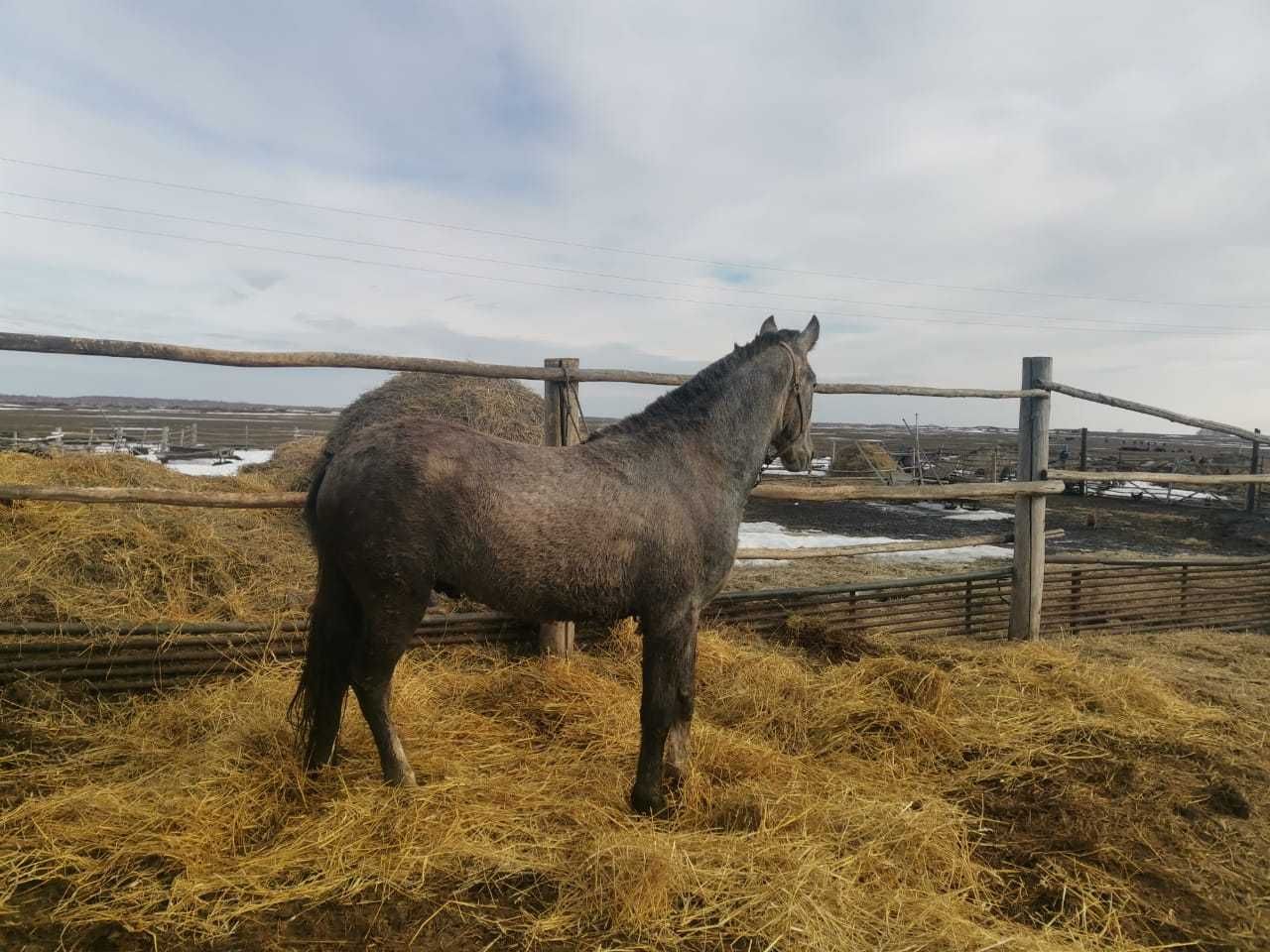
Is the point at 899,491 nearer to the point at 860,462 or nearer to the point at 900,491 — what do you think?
the point at 900,491

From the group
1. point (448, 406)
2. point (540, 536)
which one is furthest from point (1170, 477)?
point (448, 406)

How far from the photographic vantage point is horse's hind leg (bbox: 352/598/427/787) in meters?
2.73

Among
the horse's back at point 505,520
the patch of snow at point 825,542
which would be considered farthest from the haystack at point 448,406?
the horse's back at point 505,520

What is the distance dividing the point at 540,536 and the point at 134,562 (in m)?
3.63

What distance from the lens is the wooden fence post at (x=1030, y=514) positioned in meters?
5.67

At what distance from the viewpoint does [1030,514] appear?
18.6ft

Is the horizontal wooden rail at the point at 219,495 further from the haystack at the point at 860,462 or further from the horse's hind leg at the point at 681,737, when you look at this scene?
the haystack at the point at 860,462

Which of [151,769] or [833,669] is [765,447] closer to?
[833,669]

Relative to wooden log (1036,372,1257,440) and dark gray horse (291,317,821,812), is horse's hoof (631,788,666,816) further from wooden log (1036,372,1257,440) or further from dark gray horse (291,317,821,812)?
wooden log (1036,372,1257,440)

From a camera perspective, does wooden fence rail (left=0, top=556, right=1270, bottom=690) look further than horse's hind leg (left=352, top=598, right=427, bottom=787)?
Yes

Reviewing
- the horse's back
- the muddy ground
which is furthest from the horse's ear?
the muddy ground

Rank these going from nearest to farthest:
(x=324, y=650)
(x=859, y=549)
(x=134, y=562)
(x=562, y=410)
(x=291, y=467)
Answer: (x=324, y=650), (x=562, y=410), (x=134, y=562), (x=859, y=549), (x=291, y=467)

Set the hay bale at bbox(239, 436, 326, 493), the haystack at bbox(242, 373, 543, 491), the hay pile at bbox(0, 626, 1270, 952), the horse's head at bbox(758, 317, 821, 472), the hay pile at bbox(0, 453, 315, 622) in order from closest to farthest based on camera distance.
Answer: the hay pile at bbox(0, 626, 1270, 952) → the horse's head at bbox(758, 317, 821, 472) → the hay pile at bbox(0, 453, 315, 622) → the haystack at bbox(242, 373, 543, 491) → the hay bale at bbox(239, 436, 326, 493)

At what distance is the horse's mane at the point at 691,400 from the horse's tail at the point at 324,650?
120 centimetres
